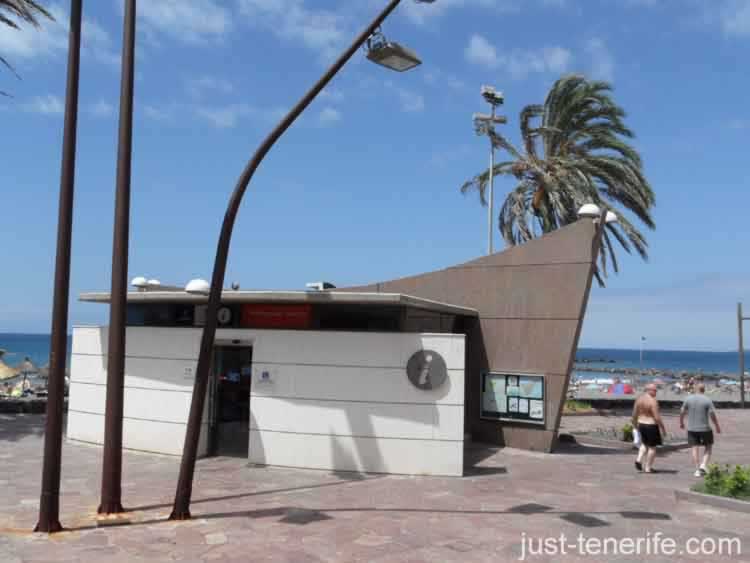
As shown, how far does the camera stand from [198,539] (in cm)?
797

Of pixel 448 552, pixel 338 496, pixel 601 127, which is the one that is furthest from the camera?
pixel 601 127

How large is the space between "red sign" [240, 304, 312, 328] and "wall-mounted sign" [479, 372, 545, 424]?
17.2ft

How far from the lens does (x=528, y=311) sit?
1585cm

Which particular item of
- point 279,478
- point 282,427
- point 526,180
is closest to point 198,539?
point 279,478

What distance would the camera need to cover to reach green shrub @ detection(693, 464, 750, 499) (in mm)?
9805

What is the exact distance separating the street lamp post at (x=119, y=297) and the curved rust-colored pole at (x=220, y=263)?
0.87 meters

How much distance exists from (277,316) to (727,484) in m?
8.42

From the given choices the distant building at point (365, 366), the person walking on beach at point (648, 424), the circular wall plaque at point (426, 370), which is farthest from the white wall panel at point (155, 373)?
the person walking on beach at point (648, 424)

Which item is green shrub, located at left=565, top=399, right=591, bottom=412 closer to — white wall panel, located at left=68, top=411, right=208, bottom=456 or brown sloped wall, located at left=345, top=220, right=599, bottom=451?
brown sloped wall, located at left=345, top=220, right=599, bottom=451

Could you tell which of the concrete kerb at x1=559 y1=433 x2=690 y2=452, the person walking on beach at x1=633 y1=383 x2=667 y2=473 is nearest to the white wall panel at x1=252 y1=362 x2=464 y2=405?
the person walking on beach at x1=633 y1=383 x2=667 y2=473

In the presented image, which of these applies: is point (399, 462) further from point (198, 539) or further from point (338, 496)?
point (198, 539)

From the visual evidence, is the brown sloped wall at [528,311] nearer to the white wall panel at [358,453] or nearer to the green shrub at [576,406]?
the white wall panel at [358,453]

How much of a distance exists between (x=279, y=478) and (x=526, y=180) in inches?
665

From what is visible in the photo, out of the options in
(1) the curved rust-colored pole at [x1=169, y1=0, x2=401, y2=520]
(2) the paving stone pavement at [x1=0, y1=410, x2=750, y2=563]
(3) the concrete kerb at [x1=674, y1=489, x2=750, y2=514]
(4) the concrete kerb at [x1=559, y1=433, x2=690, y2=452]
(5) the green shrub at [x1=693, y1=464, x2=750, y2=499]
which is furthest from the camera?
(4) the concrete kerb at [x1=559, y1=433, x2=690, y2=452]
